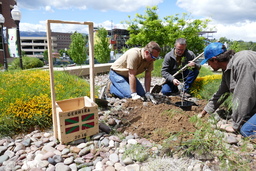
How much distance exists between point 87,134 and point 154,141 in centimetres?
83

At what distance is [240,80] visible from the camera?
7.23ft

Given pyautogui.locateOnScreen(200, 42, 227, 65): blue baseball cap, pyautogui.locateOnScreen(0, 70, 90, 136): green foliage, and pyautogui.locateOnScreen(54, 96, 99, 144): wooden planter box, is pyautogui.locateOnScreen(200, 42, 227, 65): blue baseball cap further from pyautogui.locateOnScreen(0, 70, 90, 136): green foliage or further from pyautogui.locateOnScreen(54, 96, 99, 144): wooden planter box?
pyautogui.locateOnScreen(0, 70, 90, 136): green foliage

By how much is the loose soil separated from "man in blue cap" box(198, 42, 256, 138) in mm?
525

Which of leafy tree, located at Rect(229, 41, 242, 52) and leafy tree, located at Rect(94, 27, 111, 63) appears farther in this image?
leafy tree, located at Rect(94, 27, 111, 63)

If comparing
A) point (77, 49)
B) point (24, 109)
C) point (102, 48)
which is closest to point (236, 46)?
point (24, 109)

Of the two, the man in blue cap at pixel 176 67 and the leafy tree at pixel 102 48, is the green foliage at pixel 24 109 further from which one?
the leafy tree at pixel 102 48

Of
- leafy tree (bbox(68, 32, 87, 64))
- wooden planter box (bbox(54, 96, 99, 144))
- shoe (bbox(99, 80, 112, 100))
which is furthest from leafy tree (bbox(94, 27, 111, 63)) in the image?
wooden planter box (bbox(54, 96, 99, 144))

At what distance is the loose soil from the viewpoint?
95.1 inches

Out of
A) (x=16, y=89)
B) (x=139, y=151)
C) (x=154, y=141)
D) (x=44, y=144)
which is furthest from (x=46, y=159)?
(x=16, y=89)

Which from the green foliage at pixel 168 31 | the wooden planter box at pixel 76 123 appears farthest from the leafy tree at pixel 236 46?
the wooden planter box at pixel 76 123

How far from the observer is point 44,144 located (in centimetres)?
247

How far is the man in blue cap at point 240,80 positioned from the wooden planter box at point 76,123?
1.60m

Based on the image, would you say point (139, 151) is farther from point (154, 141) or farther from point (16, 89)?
point (16, 89)

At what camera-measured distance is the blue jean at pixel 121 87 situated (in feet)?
13.6
